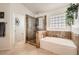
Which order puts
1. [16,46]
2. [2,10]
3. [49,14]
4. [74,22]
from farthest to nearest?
[2,10] → [16,46] → [49,14] → [74,22]

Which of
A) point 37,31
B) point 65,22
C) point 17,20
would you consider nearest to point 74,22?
point 65,22

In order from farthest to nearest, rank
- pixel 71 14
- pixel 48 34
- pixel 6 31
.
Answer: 1. pixel 6 31
2. pixel 48 34
3. pixel 71 14

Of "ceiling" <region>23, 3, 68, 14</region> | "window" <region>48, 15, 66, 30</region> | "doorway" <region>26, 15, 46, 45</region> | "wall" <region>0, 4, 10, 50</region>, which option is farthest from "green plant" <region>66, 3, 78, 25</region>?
Result: "wall" <region>0, 4, 10, 50</region>

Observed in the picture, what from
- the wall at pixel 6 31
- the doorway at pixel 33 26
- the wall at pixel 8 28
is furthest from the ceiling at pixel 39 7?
the wall at pixel 6 31

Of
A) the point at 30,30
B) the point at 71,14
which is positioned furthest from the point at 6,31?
the point at 71,14

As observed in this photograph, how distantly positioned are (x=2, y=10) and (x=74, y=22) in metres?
2.33

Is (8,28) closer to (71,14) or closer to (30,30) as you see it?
(30,30)

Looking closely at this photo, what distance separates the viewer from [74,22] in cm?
196

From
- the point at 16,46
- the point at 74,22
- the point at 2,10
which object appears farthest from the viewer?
the point at 2,10

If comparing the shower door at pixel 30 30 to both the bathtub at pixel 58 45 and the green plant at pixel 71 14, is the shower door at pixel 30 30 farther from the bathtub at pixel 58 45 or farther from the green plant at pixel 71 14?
the green plant at pixel 71 14

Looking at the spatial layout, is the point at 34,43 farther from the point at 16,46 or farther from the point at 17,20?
the point at 17,20

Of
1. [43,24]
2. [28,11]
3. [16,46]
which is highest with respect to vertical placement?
[28,11]

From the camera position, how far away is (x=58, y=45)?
2105mm

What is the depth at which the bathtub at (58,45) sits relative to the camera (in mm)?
1884
